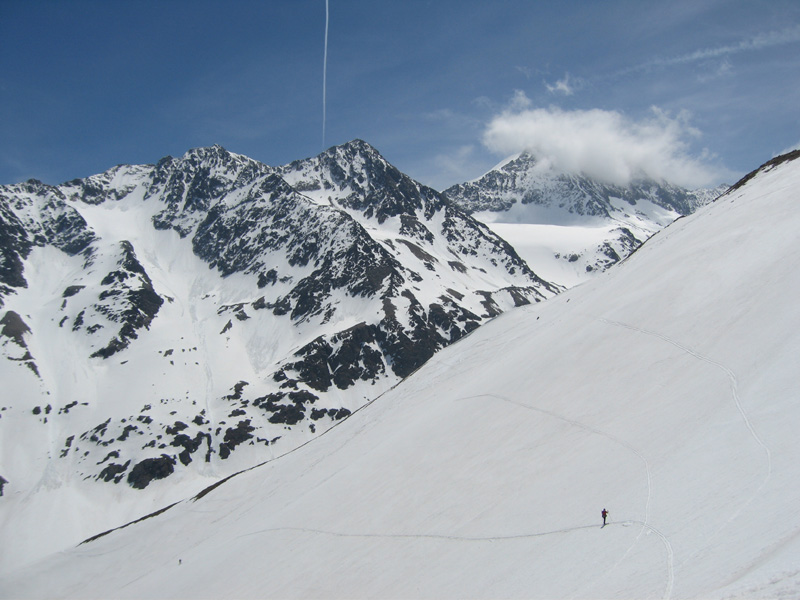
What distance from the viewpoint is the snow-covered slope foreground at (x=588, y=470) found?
62.5 ft

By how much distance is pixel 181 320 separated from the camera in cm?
19450

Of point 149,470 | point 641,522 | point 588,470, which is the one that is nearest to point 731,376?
point 588,470

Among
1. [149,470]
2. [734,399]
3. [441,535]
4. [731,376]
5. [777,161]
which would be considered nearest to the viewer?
[734,399]

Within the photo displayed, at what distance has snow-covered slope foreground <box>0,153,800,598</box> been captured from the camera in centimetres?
1905

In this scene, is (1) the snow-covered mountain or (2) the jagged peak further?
(1) the snow-covered mountain

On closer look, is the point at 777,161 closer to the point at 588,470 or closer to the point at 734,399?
the point at 734,399

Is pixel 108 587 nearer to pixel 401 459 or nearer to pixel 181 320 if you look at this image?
pixel 401 459

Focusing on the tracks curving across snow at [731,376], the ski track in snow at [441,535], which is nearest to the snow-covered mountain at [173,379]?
the ski track in snow at [441,535]

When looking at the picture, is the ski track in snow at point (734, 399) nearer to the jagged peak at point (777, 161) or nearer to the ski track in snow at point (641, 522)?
the ski track in snow at point (641, 522)

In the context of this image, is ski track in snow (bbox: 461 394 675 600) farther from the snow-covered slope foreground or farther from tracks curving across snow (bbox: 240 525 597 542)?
tracks curving across snow (bbox: 240 525 597 542)

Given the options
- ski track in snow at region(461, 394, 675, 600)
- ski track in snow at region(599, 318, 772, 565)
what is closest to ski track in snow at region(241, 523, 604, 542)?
ski track in snow at region(461, 394, 675, 600)

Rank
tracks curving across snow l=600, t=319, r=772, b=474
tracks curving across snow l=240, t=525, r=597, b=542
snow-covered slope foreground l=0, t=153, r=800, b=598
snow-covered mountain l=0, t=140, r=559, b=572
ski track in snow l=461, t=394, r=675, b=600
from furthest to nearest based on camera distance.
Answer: snow-covered mountain l=0, t=140, r=559, b=572 < tracks curving across snow l=240, t=525, r=597, b=542 < tracks curving across snow l=600, t=319, r=772, b=474 < snow-covered slope foreground l=0, t=153, r=800, b=598 < ski track in snow l=461, t=394, r=675, b=600

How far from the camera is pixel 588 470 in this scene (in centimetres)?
2691

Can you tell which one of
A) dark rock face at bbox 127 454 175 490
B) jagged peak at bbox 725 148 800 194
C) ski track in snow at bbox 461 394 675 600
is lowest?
ski track in snow at bbox 461 394 675 600
